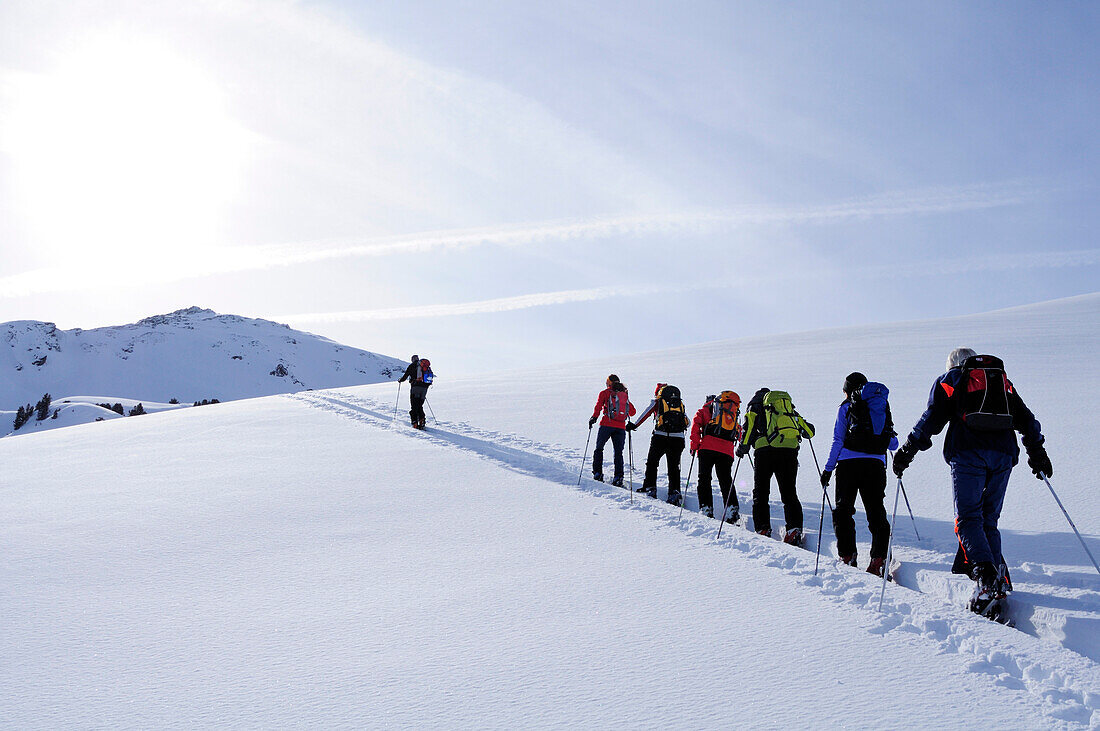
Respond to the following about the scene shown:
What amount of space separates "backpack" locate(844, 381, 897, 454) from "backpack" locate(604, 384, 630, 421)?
4.27m

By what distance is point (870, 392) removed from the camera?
5629 millimetres

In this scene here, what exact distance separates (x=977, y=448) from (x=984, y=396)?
0.39 m

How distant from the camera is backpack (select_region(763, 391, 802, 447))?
21.4 feet

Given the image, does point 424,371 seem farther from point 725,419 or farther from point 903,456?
point 903,456

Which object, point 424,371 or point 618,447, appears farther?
point 424,371

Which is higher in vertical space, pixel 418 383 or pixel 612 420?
pixel 418 383

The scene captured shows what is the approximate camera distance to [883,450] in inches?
218

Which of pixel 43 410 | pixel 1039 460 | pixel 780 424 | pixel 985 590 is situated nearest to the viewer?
pixel 985 590

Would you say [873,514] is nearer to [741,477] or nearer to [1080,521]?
[1080,521]

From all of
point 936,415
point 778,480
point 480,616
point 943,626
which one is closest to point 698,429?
point 778,480

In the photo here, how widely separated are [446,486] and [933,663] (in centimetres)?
618

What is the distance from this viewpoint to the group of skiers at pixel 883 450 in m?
4.55

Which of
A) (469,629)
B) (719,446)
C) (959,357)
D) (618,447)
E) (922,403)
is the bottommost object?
(469,629)

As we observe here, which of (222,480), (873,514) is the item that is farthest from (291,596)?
(222,480)
